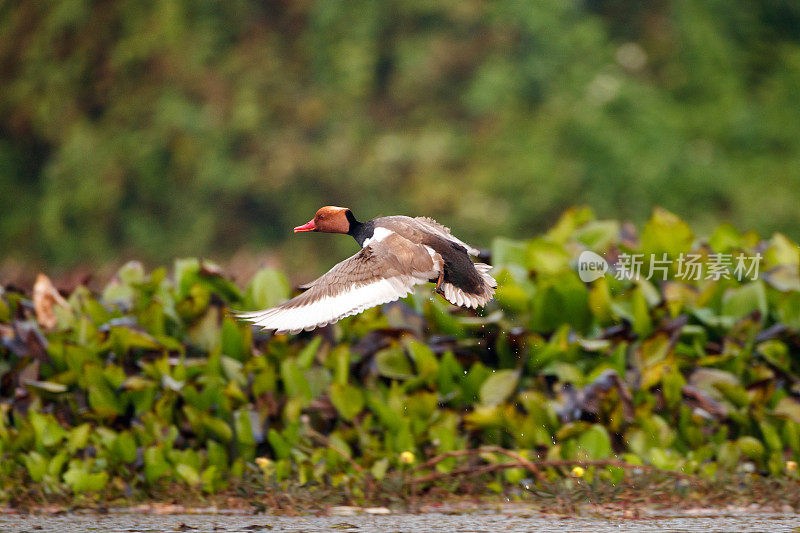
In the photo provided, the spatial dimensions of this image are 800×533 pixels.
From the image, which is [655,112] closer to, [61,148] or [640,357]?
[61,148]


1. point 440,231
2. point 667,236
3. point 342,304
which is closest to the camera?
point 342,304

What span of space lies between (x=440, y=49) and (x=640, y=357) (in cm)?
1147

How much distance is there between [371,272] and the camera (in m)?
2.33

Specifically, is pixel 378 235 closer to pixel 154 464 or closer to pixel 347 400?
pixel 347 400

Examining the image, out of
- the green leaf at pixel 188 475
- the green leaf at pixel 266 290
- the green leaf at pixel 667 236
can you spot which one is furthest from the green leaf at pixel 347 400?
the green leaf at pixel 667 236

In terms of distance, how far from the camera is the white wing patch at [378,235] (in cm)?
232

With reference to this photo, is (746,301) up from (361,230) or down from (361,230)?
up

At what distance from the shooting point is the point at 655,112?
45.2ft

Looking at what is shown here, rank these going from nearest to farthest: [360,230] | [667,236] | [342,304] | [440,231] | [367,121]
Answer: [342,304] → [360,230] → [440,231] → [667,236] → [367,121]

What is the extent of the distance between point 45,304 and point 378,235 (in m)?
2.27

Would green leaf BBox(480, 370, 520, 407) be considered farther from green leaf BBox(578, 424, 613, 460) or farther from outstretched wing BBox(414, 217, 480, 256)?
outstretched wing BBox(414, 217, 480, 256)

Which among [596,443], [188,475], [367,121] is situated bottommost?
[188,475]

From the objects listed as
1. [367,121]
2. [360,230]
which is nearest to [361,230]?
[360,230]

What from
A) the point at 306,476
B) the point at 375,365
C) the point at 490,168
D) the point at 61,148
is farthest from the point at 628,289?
the point at 61,148
